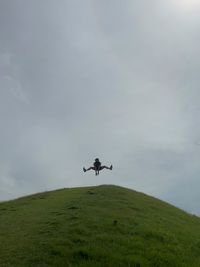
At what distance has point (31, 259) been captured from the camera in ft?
59.1

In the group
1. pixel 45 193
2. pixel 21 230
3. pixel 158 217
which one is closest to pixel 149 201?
pixel 158 217

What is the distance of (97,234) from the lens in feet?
71.0

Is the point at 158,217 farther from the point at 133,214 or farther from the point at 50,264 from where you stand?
the point at 50,264

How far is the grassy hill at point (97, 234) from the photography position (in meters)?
18.2

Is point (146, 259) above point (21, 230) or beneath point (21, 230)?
beneath

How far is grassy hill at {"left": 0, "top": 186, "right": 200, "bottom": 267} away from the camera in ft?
59.6

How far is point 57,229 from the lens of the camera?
2302 centimetres

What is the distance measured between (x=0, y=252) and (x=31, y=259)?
2216mm

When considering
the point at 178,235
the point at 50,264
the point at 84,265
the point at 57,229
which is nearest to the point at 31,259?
the point at 50,264

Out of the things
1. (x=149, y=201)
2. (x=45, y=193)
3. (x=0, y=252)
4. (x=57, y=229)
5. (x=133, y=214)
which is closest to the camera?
(x=0, y=252)

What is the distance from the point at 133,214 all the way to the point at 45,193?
51.3 feet

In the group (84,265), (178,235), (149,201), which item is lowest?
(84,265)

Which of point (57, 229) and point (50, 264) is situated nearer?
point (50, 264)

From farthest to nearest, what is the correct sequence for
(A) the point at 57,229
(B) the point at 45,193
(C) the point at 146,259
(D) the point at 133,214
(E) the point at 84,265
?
1. (B) the point at 45,193
2. (D) the point at 133,214
3. (A) the point at 57,229
4. (C) the point at 146,259
5. (E) the point at 84,265
